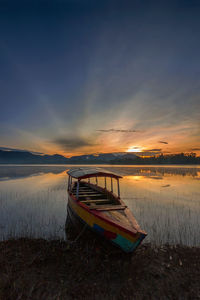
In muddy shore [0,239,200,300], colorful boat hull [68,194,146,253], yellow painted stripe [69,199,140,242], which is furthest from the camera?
yellow painted stripe [69,199,140,242]

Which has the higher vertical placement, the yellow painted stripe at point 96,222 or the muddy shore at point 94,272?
the yellow painted stripe at point 96,222

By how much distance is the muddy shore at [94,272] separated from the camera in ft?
14.2

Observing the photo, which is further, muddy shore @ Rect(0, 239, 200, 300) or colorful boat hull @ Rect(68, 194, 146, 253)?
colorful boat hull @ Rect(68, 194, 146, 253)

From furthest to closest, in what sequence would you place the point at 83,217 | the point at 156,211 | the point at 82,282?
1. the point at 156,211
2. the point at 83,217
3. the point at 82,282

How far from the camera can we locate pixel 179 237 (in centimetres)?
827

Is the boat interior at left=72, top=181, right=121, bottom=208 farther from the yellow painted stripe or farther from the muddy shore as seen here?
the muddy shore

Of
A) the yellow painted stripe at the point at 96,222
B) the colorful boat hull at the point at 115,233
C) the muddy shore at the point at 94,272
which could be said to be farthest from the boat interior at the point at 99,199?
the muddy shore at the point at 94,272

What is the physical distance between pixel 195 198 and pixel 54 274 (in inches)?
691

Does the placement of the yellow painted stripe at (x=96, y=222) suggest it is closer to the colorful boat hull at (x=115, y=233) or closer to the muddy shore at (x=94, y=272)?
the colorful boat hull at (x=115, y=233)

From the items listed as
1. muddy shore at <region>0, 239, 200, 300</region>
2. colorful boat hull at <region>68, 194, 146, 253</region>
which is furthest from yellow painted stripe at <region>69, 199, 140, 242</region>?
muddy shore at <region>0, 239, 200, 300</region>

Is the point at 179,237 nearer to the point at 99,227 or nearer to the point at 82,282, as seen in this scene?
the point at 99,227

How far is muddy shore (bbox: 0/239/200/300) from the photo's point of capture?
4328 millimetres

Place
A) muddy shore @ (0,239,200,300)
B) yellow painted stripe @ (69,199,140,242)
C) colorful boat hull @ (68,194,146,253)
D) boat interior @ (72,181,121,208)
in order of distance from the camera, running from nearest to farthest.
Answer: muddy shore @ (0,239,200,300) → colorful boat hull @ (68,194,146,253) → yellow painted stripe @ (69,199,140,242) → boat interior @ (72,181,121,208)

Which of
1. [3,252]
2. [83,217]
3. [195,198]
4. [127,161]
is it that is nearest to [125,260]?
[83,217]
